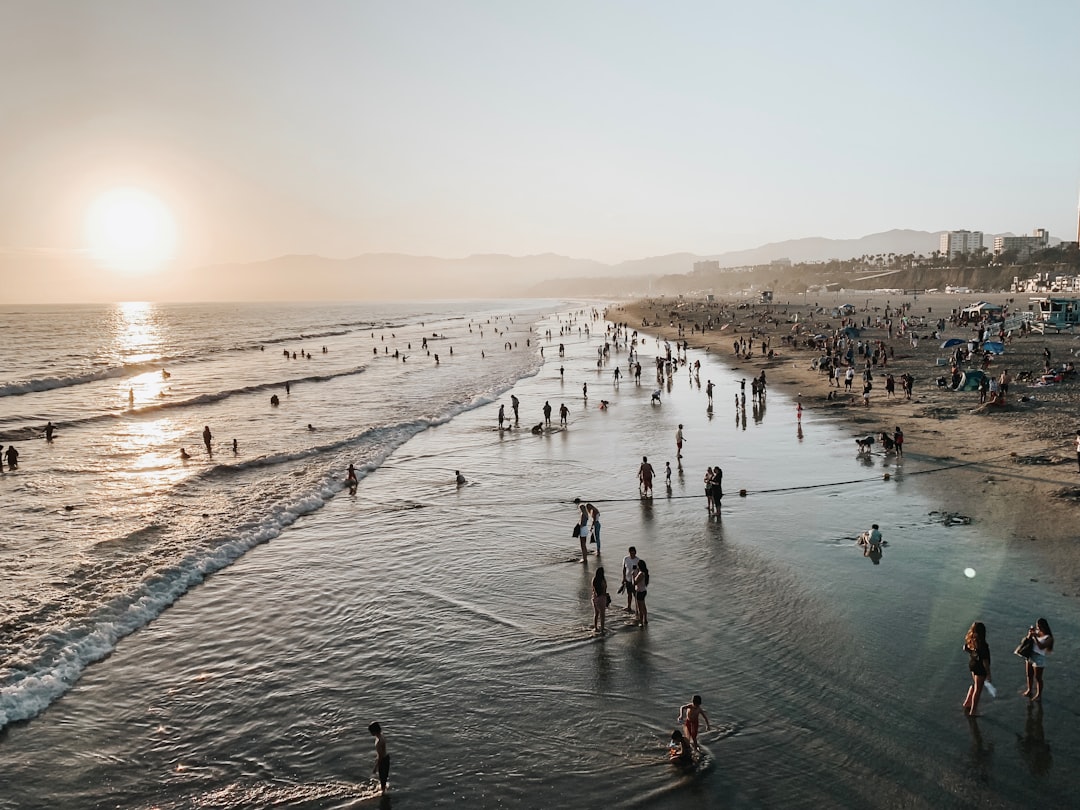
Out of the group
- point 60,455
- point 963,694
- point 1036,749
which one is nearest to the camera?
point 1036,749

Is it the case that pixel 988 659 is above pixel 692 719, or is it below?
above

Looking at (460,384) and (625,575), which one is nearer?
(625,575)

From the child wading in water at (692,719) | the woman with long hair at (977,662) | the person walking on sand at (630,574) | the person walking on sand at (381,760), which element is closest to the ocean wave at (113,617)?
the person walking on sand at (381,760)

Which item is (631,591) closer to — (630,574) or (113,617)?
(630,574)

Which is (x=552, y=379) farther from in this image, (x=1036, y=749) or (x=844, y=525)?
(x=1036, y=749)

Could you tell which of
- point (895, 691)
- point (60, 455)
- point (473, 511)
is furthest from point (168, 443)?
point (895, 691)

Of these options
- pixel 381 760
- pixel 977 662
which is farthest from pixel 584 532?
pixel 977 662

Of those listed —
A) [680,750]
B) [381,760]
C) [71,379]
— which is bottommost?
[680,750]
